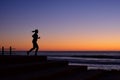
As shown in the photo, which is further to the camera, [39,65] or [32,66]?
[39,65]

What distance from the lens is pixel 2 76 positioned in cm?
749

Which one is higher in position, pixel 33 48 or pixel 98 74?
pixel 33 48

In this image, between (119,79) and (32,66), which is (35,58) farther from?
(119,79)

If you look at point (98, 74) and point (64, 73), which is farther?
point (98, 74)

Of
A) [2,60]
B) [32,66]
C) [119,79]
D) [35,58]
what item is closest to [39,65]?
[32,66]

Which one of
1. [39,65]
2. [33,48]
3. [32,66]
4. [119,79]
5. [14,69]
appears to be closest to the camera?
[14,69]

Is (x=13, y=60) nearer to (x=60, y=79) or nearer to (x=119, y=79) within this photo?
(x=60, y=79)

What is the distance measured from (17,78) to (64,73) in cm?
288

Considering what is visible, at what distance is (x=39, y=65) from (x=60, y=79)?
5.09 feet

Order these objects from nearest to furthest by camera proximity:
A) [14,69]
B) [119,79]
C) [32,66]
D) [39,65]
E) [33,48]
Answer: [14,69] → [32,66] → [39,65] → [119,79] → [33,48]

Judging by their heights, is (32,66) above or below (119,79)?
above

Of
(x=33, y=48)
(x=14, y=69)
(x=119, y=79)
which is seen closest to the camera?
(x=14, y=69)

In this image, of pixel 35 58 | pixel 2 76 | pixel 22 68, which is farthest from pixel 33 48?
pixel 2 76

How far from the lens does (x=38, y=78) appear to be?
7.48 meters
